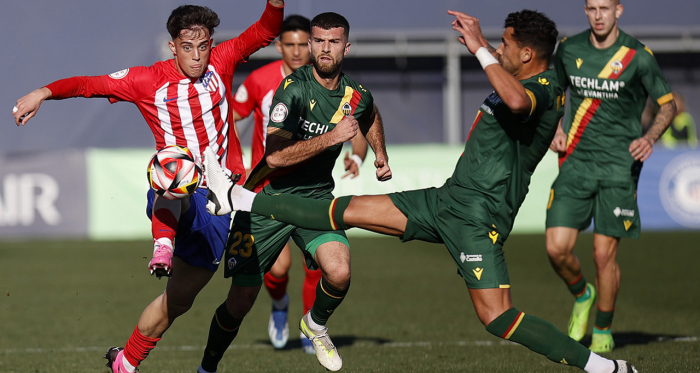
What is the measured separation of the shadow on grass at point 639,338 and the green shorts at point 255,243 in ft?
8.48

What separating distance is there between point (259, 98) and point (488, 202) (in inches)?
115

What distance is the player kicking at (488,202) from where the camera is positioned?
422cm

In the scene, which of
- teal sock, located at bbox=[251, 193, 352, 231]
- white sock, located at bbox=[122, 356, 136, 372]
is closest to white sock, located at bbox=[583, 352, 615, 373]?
teal sock, located at bbox=[251, 193, 352, 231]

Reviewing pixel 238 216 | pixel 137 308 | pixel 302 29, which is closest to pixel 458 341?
pixel 238 216

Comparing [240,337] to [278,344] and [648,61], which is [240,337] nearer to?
[278,344]

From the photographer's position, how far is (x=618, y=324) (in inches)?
283

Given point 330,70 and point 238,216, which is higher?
point 330,70

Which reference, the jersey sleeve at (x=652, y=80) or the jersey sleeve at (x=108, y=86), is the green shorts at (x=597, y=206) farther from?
the jersey sleeve at (x=108, y=86)

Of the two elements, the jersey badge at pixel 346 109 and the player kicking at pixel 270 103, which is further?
the player kicking at pixel 270 103

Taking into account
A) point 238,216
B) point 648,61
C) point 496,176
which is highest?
point 648,61

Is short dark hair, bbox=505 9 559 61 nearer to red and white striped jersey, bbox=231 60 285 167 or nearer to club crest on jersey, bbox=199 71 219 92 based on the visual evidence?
club crest on jersey, bbox=199 71 219 92

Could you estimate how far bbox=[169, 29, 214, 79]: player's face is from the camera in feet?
16.0

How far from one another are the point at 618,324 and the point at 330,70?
12.7 feet

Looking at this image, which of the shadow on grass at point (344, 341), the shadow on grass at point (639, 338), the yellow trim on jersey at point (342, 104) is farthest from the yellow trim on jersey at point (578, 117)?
the shadow on grass at point (344, 341)
